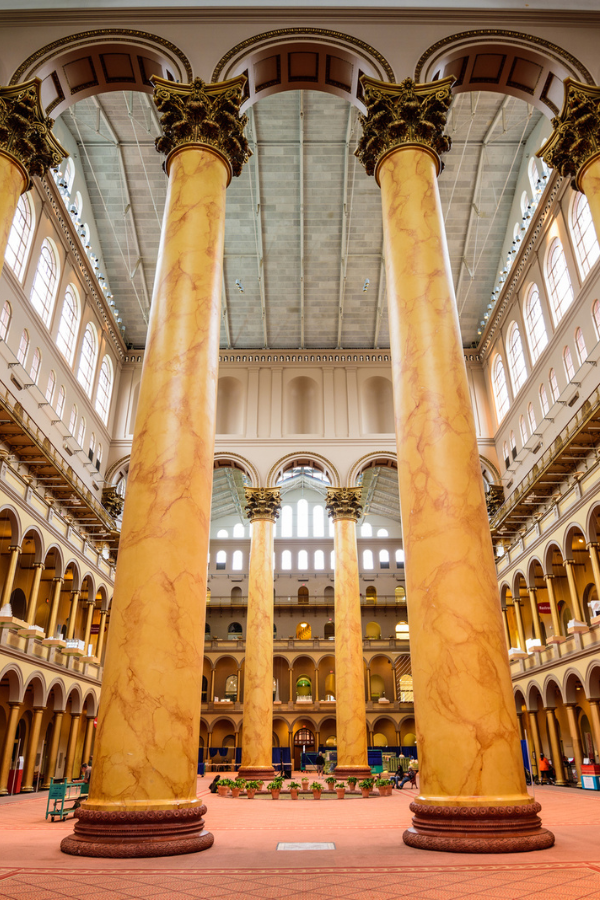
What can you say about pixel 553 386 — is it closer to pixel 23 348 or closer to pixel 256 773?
pixel 256 773

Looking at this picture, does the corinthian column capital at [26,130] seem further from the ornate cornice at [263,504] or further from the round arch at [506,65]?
the ornate cornice at [263,504]

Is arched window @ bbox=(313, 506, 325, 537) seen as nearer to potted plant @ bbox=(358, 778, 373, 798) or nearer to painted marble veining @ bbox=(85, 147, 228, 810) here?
potted plant @ bbox=(358, 778, 373, 798)

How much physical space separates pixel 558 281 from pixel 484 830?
1778 centimetres

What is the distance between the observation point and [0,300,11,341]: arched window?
16.5 m

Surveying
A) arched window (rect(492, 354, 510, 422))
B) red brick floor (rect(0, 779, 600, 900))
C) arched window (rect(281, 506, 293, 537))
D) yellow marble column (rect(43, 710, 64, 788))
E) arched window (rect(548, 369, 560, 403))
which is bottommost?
red brick floor (rect(0, 779, 600, 900))

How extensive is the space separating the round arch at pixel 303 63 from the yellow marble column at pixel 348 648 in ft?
42.6

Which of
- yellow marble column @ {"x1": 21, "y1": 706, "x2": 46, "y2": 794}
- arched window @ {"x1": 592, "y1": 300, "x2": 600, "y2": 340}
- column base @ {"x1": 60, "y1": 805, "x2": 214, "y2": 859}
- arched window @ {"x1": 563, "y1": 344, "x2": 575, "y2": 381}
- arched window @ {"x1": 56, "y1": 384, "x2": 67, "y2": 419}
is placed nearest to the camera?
column base @ {"x1": 60, "y1": 805, "x2": 214, "y2": 859}

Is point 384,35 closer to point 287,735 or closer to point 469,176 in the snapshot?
point 469,176

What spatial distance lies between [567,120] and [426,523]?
20.9 feet

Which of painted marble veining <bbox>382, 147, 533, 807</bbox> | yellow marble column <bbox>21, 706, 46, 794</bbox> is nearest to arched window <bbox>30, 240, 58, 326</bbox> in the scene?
yellow marble column <bbox>21, 706, 46, 794</bbox>

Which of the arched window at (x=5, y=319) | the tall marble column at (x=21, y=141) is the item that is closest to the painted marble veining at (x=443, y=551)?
the tall marble column at (x=21, y=141)

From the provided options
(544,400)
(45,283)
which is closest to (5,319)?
(45,283)

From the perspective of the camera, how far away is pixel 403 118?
7859 mm

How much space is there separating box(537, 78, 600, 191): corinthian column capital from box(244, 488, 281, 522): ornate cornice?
14.5 metres
